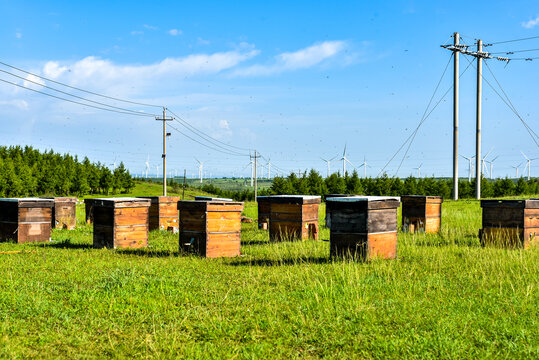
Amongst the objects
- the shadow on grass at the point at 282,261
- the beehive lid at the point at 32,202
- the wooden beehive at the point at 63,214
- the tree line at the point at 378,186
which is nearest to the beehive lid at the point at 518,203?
the shadow on grass at the point at 282,261

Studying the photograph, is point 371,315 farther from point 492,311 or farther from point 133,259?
point 133,259

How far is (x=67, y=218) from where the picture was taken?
2123 centimetres

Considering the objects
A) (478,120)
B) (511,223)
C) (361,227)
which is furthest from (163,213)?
(478,120)

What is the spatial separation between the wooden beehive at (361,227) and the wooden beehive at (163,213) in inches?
376

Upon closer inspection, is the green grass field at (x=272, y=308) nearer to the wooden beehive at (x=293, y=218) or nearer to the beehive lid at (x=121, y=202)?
the beehive lid at (x=121, y=202)

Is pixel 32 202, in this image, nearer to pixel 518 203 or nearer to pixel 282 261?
pixel 282 261

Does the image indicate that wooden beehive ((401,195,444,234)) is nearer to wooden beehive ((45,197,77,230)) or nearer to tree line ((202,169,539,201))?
wooden beehive ((45,197,77,230))

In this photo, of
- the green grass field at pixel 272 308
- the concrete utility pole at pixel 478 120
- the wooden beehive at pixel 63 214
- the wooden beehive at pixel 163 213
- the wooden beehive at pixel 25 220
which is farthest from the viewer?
the concrete utility pole at pixel 478 120

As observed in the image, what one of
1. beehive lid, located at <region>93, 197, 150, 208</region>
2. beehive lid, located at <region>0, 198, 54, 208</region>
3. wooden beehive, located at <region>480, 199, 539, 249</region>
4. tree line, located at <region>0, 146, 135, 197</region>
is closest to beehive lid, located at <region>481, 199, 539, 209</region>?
wooden beehive, located at <region>480, 199, 539, 249</region>

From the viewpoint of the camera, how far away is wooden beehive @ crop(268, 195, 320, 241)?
15250mm

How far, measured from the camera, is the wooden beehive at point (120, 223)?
13.8 m

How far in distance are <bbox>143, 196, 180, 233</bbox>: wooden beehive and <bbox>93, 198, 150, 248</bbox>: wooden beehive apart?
14.3 feet

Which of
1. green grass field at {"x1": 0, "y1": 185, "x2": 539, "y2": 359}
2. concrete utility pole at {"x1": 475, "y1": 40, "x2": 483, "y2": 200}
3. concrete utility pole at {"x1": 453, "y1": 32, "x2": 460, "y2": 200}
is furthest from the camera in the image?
concrete utility pole at {"x1": 475, "y1": 40, "x2": 483, "y2": 200}

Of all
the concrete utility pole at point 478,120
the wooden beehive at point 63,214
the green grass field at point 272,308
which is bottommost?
the green grass field at point 272,308
